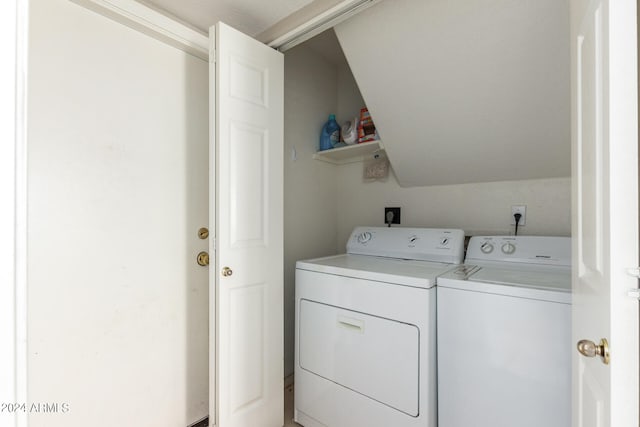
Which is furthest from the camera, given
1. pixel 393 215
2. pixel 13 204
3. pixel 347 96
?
pixel 347 96

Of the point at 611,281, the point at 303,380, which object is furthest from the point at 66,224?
the point at 611,281

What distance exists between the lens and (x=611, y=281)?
594mm

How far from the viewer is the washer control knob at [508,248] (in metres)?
1.59

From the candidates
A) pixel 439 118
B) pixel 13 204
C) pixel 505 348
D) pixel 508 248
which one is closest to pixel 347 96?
pixel 439 118

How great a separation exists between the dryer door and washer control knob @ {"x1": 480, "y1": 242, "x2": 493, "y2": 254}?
688 millimetres

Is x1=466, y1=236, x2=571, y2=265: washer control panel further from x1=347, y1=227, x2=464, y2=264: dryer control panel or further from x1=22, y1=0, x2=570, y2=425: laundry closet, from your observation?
x1=22, y1=0, x2=570, y2=425: laundry closet

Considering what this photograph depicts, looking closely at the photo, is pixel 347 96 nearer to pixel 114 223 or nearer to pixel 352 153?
pixel 352 153

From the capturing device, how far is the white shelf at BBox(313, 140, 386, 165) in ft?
6.86

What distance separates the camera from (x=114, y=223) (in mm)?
1407

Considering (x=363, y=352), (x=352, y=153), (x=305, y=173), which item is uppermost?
(x=352, y=153)

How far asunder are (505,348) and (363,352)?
607 millimetres

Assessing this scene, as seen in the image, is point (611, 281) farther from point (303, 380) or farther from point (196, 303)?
point (196, 303)

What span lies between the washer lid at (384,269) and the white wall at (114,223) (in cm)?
74

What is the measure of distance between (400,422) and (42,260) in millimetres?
1677
